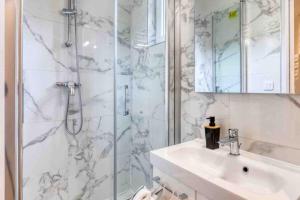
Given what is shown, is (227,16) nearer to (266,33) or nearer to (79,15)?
(266,33)

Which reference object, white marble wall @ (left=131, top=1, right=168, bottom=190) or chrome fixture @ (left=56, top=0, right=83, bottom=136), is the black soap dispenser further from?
chrome fixture @ (left=56, top=0, right=83, bottom=136)

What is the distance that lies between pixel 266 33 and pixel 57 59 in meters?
1.64

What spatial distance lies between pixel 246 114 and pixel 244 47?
390mm

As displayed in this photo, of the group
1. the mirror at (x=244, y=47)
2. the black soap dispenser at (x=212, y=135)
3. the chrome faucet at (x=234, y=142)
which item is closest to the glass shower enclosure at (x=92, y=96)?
the mirror at (x=244, y=47)

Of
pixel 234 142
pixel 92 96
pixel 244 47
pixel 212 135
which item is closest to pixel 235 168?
pixel 234 142

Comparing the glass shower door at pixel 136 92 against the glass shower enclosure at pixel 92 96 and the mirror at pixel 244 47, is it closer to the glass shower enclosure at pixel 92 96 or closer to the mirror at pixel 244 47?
the glass shower enclosure at pixel 92 96

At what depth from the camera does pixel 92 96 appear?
2072 mm

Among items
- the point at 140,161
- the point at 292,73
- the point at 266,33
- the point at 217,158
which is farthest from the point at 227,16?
the point at 140,161

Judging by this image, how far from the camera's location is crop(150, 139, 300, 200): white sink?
77 centimetres

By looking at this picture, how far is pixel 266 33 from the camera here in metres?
1.08

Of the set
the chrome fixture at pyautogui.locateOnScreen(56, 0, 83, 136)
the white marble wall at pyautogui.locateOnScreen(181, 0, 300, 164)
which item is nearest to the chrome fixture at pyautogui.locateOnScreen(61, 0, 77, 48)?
the chrome fixture at pyautogui.locateOnScreen(56, 0, 83, 136)

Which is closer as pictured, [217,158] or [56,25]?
[217,158]

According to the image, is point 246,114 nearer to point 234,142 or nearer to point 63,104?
point 234,142

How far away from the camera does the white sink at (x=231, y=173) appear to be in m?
0.77
